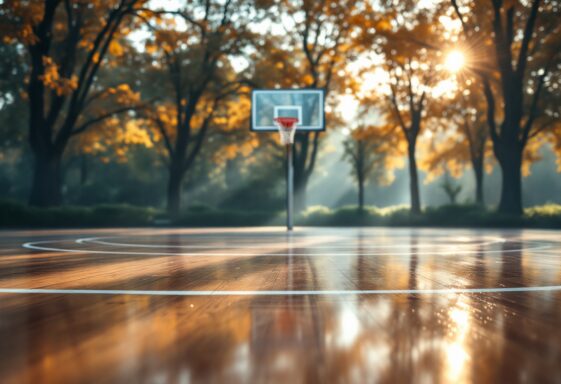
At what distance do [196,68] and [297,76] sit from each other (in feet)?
14.4

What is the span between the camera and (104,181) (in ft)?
146

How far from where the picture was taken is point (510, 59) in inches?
762

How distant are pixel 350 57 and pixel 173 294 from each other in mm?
22670

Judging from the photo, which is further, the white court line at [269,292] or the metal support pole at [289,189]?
the metal support pole at [289,189]

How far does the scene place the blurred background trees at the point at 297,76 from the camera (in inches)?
765

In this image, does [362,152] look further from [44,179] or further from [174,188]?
[44,179]

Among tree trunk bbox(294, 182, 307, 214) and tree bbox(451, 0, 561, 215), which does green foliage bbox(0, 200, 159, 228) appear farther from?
tree bbox(451, 0, 561, 215)

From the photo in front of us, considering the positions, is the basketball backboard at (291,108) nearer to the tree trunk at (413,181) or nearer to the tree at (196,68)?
the tree at (196,68)

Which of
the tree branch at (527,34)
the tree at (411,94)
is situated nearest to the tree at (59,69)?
the tree at (411,94)

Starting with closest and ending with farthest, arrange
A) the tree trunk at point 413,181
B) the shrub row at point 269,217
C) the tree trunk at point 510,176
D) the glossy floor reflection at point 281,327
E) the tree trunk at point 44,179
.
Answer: the glossy floor reflection at point 281,327
the tree trunk at point 510,176
the shrub row at point 269,217
the tree trunk at point 44,179
the tree trunk at point 413,181

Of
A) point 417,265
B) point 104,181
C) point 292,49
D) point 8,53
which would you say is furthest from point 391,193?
point 417,265

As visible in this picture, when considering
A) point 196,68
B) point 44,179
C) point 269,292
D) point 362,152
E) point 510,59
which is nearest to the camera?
point 269,292

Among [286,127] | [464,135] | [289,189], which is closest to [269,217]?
[286,127]

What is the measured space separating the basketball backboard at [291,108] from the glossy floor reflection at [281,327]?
44.3 feet
